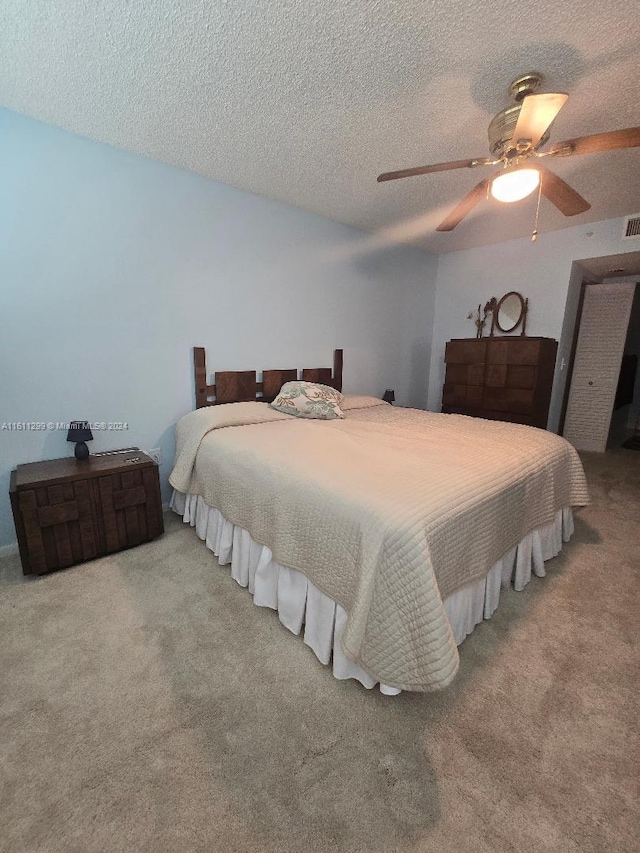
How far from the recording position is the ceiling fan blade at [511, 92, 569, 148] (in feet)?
4.09

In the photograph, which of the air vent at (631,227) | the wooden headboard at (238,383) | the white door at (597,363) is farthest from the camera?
the white door at (597,363)

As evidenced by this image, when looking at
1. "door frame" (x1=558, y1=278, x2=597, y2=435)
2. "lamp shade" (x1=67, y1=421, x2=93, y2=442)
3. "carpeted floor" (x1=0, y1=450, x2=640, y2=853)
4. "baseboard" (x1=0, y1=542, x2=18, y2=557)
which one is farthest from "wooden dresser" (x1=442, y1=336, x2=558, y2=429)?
"baseboard" (x1=0, y1=542, x2=18, y2=557)

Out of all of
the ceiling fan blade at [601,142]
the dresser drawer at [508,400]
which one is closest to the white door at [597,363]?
the dresser drawer at [508,400]

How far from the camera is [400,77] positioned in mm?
1565

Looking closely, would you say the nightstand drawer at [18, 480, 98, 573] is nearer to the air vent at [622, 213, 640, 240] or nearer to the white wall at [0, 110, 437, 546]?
the white wall at [0, 110, 437, 546]

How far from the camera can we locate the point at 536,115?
1.34 meters

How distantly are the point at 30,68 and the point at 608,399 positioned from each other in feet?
17.5

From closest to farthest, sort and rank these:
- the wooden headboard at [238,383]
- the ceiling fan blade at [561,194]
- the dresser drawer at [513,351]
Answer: the ceiling fan blade at [561,194] → the wooden headboard at [238,383] → the dresser drawer at [513,351]

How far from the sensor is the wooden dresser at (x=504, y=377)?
3353 millimetres

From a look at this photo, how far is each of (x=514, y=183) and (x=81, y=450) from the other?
265 centimetres

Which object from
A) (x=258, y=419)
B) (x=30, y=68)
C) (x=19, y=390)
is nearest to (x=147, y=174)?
(x=30, y=68)

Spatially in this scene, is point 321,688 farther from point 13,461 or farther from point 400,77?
point 400,77

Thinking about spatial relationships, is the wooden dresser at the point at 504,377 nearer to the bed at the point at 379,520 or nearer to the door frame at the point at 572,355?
the door frame at the point at 572,355

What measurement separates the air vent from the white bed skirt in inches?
102
